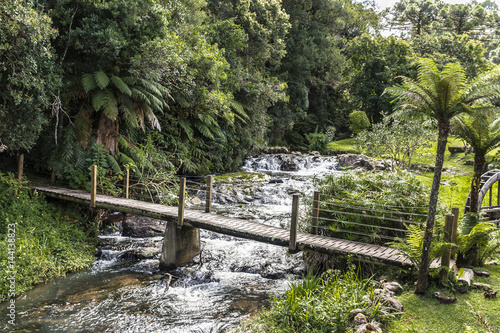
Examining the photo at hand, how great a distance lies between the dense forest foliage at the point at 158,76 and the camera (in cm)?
797

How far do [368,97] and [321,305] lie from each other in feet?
84.2

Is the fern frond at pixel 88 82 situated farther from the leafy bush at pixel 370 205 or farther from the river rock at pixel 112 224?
the leafy bush at pixel 370 205

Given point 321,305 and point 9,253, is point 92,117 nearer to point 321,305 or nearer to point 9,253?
point 9,253

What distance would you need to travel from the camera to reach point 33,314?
547 centimetres

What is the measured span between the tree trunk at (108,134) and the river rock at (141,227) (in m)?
2.01

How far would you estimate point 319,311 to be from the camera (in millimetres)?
4500

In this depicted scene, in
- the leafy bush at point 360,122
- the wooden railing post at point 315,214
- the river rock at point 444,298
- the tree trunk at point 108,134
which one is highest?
the leafy bush at point 360,122

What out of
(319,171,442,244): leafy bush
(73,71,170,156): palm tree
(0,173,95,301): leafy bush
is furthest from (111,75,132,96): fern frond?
(319,171,442,244): leafy bush

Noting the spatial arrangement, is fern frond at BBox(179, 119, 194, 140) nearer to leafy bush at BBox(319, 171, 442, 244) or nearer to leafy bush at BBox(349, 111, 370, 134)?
leafy bush at BBox(319, 171, 442, 244)

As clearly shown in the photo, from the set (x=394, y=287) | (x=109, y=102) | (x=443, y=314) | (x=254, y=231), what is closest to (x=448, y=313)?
(x=443, y=314)

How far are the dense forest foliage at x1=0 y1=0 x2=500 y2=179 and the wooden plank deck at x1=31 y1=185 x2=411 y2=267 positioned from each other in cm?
120

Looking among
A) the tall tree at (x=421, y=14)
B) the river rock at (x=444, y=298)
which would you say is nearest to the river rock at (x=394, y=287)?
the river rock at (x=444, y=298)

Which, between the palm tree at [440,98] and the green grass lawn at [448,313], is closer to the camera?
the green grass lawn at [448,313]

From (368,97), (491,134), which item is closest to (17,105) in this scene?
(491,134)
